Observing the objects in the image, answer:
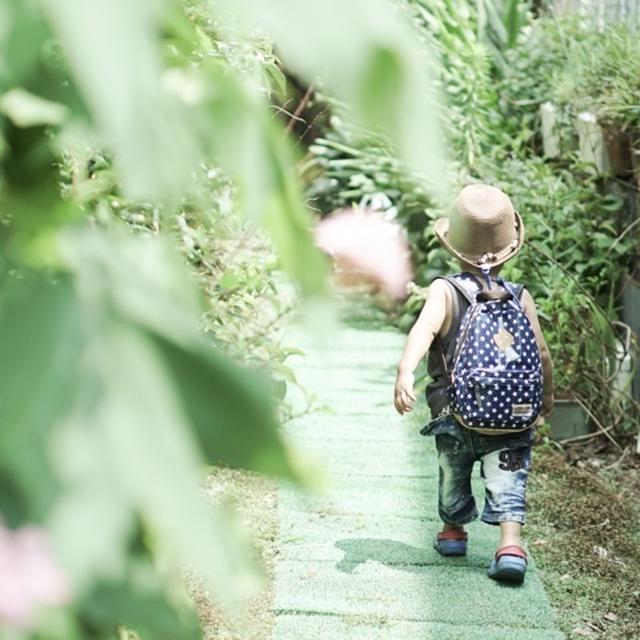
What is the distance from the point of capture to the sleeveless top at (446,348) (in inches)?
153

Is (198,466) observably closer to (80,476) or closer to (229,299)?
(80,476)

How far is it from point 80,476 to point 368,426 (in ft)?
15.6

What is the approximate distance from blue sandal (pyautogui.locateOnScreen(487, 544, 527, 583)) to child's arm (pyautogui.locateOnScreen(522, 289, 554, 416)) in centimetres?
45

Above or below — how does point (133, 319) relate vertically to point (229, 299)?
above

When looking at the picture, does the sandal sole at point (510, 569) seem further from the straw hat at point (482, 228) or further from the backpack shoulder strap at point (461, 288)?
the straw hat at point (482, 228)

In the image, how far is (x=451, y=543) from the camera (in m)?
4.04

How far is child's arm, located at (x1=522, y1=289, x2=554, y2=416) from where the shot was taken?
3.91m

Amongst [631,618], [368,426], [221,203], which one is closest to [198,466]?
[221,203]

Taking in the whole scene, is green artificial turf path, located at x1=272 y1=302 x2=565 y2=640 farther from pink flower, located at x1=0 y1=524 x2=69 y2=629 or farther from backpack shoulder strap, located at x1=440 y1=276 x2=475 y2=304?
pink flower, located at x1=0 y1=524 x2=69 y2=629

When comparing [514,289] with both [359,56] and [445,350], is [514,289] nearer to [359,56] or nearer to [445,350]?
[445,350]

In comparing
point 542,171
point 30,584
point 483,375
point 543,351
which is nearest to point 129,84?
point 30,584

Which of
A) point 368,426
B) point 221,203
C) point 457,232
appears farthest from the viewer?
point 368,426

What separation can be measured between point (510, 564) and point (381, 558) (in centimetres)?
41

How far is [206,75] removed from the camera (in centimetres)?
92
